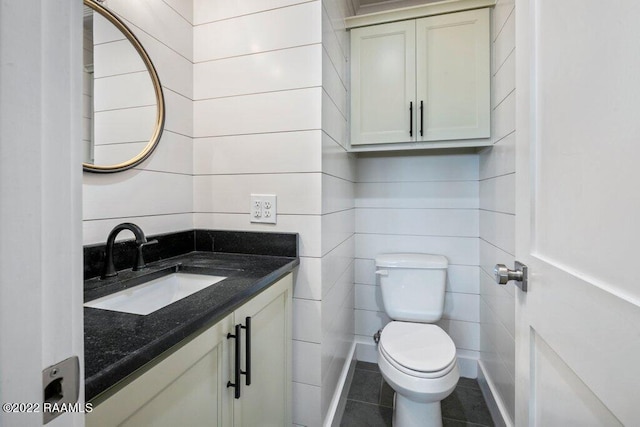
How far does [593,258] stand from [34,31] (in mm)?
783

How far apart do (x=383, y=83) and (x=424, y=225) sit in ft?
3.08

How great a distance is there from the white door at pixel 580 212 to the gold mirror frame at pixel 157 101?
4.07 ft

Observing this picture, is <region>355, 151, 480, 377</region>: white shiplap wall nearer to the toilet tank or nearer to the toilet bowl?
the toilet tank

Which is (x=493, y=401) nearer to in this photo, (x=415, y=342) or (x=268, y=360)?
(x=415, y=342)

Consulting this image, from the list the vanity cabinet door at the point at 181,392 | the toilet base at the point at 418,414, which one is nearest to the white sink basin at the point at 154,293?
the vanity cabinet door at the point at 181,392

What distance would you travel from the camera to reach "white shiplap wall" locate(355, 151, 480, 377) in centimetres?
181

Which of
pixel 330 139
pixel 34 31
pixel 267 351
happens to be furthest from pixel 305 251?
pixel 34 31

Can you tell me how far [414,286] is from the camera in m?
1.71

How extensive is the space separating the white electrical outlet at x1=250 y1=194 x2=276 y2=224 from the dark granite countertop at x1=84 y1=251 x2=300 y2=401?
20 centimetres

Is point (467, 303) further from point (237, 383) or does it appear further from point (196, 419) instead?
point (196, 419)

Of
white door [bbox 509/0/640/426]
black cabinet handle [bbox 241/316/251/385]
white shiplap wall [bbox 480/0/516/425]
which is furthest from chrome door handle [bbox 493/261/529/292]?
black cabinet handle [bbox 241/316/251/385]

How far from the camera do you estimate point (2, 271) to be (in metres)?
0.24

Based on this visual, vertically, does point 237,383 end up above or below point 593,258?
below

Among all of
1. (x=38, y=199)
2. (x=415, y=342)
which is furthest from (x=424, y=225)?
(x=38, y=199)
